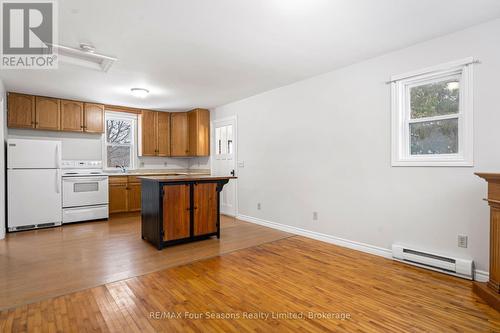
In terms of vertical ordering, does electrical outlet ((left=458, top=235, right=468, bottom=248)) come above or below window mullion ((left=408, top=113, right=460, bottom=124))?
below

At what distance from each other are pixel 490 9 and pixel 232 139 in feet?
14.3

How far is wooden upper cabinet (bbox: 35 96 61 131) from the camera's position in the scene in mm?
5043

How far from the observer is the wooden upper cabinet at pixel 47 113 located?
199 inches

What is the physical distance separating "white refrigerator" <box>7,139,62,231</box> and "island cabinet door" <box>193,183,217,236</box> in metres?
2.96

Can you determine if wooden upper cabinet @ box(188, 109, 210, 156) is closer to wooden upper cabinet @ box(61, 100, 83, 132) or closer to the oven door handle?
the oven door handle

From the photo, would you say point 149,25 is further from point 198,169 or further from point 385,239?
point 198,169

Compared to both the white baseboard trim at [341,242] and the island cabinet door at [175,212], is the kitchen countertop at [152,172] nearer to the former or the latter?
the white baseboard trim at [341,242]

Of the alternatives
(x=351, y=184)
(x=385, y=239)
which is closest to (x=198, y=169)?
(x=351, y=184)

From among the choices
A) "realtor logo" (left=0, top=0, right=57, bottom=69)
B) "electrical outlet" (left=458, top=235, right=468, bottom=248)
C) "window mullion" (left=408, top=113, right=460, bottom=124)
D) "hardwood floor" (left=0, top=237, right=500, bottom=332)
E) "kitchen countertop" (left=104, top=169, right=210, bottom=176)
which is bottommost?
"hardwood floor" (left=0, top=237, right=500, bottom=332)

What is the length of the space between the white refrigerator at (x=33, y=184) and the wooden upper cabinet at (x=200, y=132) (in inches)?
106

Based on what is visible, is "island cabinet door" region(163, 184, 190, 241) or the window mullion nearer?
the window mullion

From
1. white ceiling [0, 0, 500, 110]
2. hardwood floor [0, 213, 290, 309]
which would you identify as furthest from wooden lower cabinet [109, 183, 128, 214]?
white ceiling [0, 0, 500, 110]

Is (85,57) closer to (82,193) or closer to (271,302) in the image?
(82,193)

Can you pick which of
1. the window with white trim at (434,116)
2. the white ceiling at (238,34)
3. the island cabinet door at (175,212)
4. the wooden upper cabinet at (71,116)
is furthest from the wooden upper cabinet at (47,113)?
the window with white trim at (434,116)
